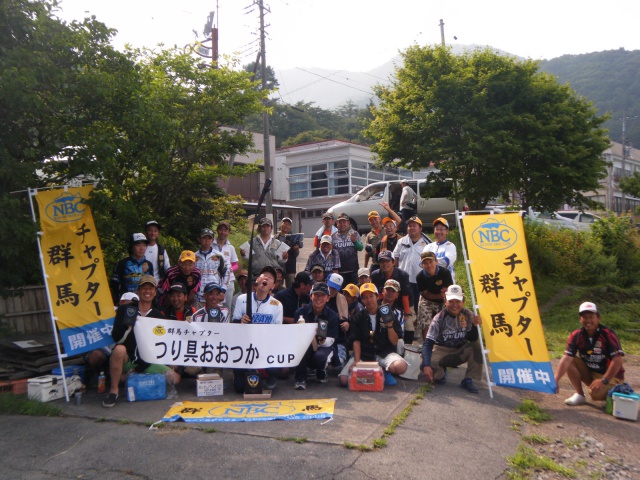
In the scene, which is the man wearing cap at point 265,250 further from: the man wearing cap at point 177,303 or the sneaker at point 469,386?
the sneaker at point 469,386

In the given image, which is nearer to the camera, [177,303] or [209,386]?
[209,386]

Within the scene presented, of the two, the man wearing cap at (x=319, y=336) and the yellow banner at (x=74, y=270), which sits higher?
the yellow banner at (x=74, y=270)

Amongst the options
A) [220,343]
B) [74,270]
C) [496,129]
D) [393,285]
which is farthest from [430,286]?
[496,129]

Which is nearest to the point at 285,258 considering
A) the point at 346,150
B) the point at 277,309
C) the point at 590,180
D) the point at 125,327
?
the point at 277,309

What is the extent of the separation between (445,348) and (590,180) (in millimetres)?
9942

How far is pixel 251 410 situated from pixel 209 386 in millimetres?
827

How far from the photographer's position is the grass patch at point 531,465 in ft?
15.2

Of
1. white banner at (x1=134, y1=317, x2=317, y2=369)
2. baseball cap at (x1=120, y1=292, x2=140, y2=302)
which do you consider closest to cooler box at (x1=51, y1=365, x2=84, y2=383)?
white banner at (x1=134, y1=317, x2=317, y2=369)

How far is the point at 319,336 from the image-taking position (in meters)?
7.02

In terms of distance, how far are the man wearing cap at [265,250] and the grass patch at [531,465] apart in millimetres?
4913

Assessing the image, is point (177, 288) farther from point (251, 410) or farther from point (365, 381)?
point (365, 381)

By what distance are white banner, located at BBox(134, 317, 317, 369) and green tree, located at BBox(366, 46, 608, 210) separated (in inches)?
353

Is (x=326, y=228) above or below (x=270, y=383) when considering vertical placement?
above

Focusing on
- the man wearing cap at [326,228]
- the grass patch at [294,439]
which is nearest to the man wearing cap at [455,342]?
the grass patch at [294,439]
